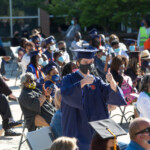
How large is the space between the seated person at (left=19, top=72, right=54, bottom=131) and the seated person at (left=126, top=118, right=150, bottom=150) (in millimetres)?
3572

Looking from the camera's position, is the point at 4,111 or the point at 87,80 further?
the point at 4,111

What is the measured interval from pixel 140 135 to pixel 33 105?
367cm

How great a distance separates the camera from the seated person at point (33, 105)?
7.50 metres

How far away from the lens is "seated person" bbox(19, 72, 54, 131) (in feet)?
24.6

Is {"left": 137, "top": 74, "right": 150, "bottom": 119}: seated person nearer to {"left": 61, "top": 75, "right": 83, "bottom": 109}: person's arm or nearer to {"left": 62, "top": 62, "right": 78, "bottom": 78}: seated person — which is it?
{"left": 61, "top": 75, "right": 83, "bottom": 109}: person's arm

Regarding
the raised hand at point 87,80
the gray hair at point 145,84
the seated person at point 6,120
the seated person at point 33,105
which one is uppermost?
the raised hand at point 87,80

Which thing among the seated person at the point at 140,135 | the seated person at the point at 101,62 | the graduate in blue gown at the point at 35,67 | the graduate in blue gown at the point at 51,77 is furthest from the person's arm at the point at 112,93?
the seated person at the point at 101,62

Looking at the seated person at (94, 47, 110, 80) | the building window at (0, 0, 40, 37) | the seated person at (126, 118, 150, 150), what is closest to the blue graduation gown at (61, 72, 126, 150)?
the seated person at (126, 118, 150, 150)

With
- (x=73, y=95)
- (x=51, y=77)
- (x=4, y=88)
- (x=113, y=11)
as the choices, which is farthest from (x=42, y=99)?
(x=113, y=11)

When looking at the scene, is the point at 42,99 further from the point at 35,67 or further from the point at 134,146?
the point at 134,146

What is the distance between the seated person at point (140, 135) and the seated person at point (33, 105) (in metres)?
3.57

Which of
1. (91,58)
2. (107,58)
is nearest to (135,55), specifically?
(107,58)

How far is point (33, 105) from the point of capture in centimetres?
748

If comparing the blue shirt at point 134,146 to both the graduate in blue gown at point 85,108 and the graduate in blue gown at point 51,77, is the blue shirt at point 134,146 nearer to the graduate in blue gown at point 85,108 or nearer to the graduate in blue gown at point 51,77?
the graduate in blue gown at point 85,108
